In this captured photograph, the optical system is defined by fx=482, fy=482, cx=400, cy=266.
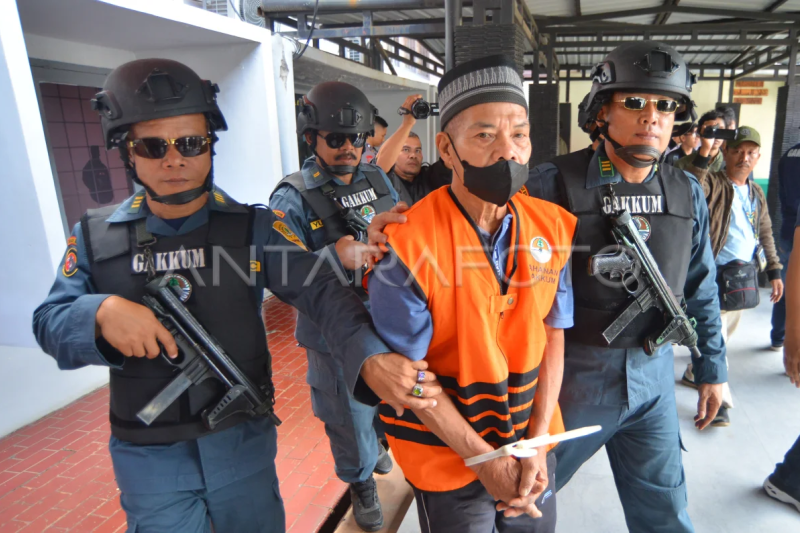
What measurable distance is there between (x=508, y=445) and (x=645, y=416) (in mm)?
840

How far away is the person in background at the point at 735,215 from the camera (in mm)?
3266

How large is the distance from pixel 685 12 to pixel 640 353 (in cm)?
718

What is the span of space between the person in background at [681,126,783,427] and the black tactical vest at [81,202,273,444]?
306 centimetres

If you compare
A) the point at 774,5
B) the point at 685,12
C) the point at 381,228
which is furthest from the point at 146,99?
the point at 774,5

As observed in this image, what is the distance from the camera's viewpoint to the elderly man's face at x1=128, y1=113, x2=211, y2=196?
4.70 ft

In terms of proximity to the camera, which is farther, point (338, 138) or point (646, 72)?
point (338, 138)

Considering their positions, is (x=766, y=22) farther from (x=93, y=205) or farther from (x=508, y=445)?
(x=93, y=205)

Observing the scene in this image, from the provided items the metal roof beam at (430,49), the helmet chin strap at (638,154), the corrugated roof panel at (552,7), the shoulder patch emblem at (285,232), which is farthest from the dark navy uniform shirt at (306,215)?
the metal roof beam at (430,49)

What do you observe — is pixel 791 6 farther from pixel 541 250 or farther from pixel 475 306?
pixel 475 306

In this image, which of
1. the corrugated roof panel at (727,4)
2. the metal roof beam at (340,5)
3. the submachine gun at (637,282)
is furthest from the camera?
the corrugated roof panel at (727,4)

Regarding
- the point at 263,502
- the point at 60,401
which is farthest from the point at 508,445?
the point at 60,401

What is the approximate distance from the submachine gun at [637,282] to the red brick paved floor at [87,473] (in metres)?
1.79

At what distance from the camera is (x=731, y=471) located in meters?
2.78

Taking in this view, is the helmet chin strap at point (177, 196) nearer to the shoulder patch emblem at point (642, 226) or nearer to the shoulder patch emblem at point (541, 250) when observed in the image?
the shoulder patch emblem at point (541, 250)
